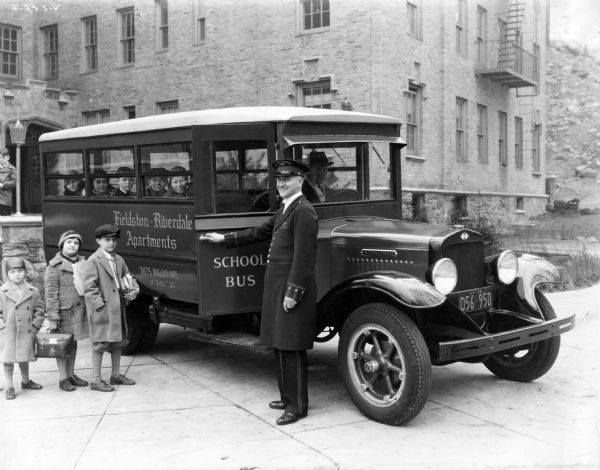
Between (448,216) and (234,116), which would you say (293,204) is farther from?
(448,216)

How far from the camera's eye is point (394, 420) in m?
5.08

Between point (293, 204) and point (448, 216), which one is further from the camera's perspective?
point (448, 216)

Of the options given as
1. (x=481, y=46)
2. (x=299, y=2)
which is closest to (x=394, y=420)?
(x=299, y=2)

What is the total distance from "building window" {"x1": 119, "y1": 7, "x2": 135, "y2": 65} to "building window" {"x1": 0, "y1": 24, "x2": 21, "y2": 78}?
423 cm

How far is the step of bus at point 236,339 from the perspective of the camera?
590 cm

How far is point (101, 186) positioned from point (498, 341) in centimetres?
451

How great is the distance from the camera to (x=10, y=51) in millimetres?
24062

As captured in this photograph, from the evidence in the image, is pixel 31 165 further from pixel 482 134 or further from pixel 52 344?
pixel 52 344

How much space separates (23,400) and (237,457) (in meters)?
2.45

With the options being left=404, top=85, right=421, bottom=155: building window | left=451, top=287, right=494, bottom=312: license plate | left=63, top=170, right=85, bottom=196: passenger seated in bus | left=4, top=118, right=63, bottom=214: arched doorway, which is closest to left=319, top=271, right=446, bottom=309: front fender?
left=451, top=287, right=494, bottom=312: license plate

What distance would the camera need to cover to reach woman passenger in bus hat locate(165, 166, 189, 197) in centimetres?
643

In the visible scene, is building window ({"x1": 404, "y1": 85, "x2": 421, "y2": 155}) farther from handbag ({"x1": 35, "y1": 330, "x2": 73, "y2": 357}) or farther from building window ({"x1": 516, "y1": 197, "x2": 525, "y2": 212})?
handbag ({"x1": 35, "y1": 330, "x2": 73, "y2": 357})

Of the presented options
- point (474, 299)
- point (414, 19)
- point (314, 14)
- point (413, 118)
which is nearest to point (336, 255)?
point (474, 299)

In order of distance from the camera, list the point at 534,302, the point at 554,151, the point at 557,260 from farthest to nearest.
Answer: the point at 554,151 < the point at 557,260 < the point at 534,302
